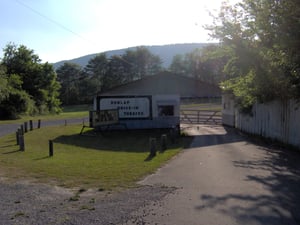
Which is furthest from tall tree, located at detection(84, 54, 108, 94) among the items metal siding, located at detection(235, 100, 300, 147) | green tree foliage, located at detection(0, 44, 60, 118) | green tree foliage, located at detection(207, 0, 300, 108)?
green tree foliage, located at detection(207, 0, 300, 108)

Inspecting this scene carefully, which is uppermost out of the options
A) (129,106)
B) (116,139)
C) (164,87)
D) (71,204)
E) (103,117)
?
(164,87)

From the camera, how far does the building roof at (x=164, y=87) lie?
91.0 ft

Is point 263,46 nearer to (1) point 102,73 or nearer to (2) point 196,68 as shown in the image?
(2) point 196,68

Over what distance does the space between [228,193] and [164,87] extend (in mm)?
21242

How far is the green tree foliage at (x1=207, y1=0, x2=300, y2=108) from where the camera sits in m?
10.9

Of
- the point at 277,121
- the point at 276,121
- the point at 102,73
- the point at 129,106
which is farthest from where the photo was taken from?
the point at 102,73

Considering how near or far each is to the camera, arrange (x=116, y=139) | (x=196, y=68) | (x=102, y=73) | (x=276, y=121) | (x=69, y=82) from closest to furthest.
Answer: (x=276, y=121)
(x=116, y=139)
(x=196, y=68)
(x=102, y=73)
(x=69, y=82)

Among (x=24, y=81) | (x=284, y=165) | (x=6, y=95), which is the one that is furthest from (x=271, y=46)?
(x=24, y=81)

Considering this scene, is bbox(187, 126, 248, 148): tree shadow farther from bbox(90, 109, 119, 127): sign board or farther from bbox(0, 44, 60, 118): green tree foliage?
bbox(0, 44, 60, 118): green tree foliage

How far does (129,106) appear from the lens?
1080 inches

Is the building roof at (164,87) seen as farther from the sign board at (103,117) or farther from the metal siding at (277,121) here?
the metal siding at (277,121)

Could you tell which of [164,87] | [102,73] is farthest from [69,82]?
[164,87]

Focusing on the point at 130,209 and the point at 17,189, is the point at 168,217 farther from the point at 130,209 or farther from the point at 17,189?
the point at 17,189

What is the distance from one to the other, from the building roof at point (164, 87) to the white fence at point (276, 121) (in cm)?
632
